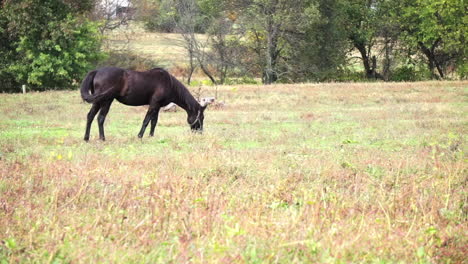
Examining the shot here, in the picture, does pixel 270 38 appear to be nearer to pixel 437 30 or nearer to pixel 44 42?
pixel 437 30

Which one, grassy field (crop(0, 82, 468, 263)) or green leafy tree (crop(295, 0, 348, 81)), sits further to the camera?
green leafy tree (crop(295, 0, 348, 81))

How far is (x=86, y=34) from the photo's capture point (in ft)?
147

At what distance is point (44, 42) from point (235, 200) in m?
37.2

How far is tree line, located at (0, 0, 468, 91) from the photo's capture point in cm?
4234

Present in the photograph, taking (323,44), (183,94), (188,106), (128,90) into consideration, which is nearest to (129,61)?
(323,44)

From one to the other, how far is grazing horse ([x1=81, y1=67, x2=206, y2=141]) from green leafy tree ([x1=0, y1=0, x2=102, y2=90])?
27.2 metres

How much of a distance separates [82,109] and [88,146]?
13726 mm

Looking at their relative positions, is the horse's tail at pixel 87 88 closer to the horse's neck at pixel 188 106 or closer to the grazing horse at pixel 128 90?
the grazing horse at pixel 128 90

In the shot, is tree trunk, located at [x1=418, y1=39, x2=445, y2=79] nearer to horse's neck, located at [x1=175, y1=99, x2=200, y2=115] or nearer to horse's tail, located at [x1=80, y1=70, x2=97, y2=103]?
horse's neck, located at [x1=175, y1=99, x2=200, y2=115]

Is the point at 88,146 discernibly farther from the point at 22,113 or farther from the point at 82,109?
the point at 82,109

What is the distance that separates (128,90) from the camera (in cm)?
1598

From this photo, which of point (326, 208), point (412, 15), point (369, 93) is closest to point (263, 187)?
point (326, 208)

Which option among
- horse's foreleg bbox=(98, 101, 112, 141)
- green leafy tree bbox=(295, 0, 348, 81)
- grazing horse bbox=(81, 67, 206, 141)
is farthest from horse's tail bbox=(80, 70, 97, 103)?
green leafy tree bbox=(295, 0, 348, 81)

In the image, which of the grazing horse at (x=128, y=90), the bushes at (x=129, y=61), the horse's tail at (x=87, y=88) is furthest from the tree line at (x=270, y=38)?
the horse's tail at (x=87, y=88)
